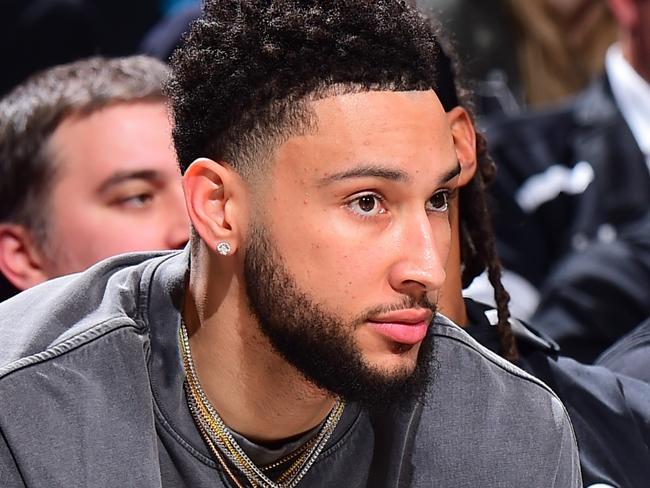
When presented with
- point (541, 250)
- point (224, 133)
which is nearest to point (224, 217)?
point (224, 133)

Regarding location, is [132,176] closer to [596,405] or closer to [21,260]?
[21,260]

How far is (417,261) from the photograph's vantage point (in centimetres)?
160

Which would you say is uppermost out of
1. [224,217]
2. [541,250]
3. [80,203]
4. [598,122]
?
[224,217]

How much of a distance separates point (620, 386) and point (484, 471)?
0.40 m

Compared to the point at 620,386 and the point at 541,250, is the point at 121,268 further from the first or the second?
the point at 541,250

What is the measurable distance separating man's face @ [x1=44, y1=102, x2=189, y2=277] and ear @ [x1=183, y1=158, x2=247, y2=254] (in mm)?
625

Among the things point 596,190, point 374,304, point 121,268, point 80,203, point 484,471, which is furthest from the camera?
point 596,190

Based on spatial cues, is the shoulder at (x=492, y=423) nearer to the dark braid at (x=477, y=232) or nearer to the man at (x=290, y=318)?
the man at (x=290, y=318)

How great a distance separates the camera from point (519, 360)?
2020 mm

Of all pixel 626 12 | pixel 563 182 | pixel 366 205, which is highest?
pixel 366 205

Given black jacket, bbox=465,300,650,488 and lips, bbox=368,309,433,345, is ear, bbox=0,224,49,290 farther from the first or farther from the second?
lips, bbox=368,309,433,345

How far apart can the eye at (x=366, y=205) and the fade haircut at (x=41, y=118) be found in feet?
3.04

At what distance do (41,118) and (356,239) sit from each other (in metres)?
1.04

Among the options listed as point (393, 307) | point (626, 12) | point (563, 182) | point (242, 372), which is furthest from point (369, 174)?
point (626, 12)
